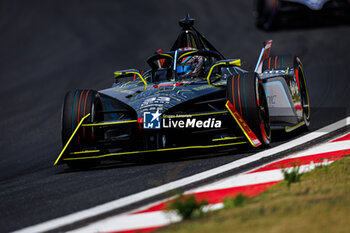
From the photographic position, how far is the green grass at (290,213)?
339 centimetres

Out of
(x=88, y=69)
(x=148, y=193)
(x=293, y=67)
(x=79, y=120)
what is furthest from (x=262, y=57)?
(x=88, y=69)

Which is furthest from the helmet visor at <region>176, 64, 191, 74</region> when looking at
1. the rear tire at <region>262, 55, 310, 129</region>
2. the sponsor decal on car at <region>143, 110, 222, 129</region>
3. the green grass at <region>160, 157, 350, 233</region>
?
the green grass at <region>160, 157, 350, 233</region>

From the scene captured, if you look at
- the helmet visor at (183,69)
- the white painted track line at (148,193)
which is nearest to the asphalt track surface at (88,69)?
the white painted track line at (148,193)

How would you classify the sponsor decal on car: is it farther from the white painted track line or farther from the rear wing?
the rear wing

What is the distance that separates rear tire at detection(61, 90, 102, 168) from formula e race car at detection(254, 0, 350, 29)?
336 centimetres

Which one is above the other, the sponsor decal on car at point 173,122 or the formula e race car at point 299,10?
the formula e race car at point 299,10

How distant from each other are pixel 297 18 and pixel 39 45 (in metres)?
12.2

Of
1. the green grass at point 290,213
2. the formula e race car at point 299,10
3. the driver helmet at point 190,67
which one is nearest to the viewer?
the green grass at point 290,213

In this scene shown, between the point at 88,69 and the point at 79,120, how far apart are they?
7.96 meters

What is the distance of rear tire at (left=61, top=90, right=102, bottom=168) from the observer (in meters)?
6.91

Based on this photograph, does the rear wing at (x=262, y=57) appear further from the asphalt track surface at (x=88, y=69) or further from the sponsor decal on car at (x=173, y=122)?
the sponsor decal on car at (x=173, y=122)

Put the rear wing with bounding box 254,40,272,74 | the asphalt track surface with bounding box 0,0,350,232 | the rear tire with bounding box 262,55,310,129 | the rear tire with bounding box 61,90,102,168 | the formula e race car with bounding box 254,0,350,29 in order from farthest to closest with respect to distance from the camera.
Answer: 1. the rear wing with bounding box 254,40,272,74
2. the rear tire with bounding box 262,55,310,129
3. the rear tire with bounding box 61,90,102,168
4. the asphalt track surface with bounding box 0,0,350,232
5. the formula e race car with bounding box 254,0,350,29

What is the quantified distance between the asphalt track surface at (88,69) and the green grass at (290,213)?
116cm

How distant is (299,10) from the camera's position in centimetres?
411
